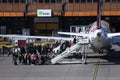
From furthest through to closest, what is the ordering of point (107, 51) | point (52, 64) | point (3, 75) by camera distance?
point (107, 51) < point (52, 64) < point (3, 75)

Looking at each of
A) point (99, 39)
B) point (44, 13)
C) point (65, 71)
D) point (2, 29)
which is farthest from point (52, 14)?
point (65, 71)

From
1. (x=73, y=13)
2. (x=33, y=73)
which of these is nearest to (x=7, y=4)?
(x=73, y=13)

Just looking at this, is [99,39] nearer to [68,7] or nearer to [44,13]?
[44,13]

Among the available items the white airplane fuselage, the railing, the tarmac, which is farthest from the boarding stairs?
the railing

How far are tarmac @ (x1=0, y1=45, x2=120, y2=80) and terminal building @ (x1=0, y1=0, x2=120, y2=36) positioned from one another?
45.2 m

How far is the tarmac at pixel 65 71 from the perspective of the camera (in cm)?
3872

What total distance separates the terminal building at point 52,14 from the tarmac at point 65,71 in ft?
148

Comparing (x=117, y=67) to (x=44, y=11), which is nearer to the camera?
(x=117, y=67)

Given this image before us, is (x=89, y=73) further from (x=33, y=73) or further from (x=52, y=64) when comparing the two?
(x=52, y=64)

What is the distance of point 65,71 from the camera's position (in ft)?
140

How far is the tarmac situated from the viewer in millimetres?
38719

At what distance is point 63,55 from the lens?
49.3 meters

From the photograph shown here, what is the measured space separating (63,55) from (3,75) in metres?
10.4

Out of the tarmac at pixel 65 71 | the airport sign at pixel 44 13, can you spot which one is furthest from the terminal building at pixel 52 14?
the tarmac at pixel 65 71
